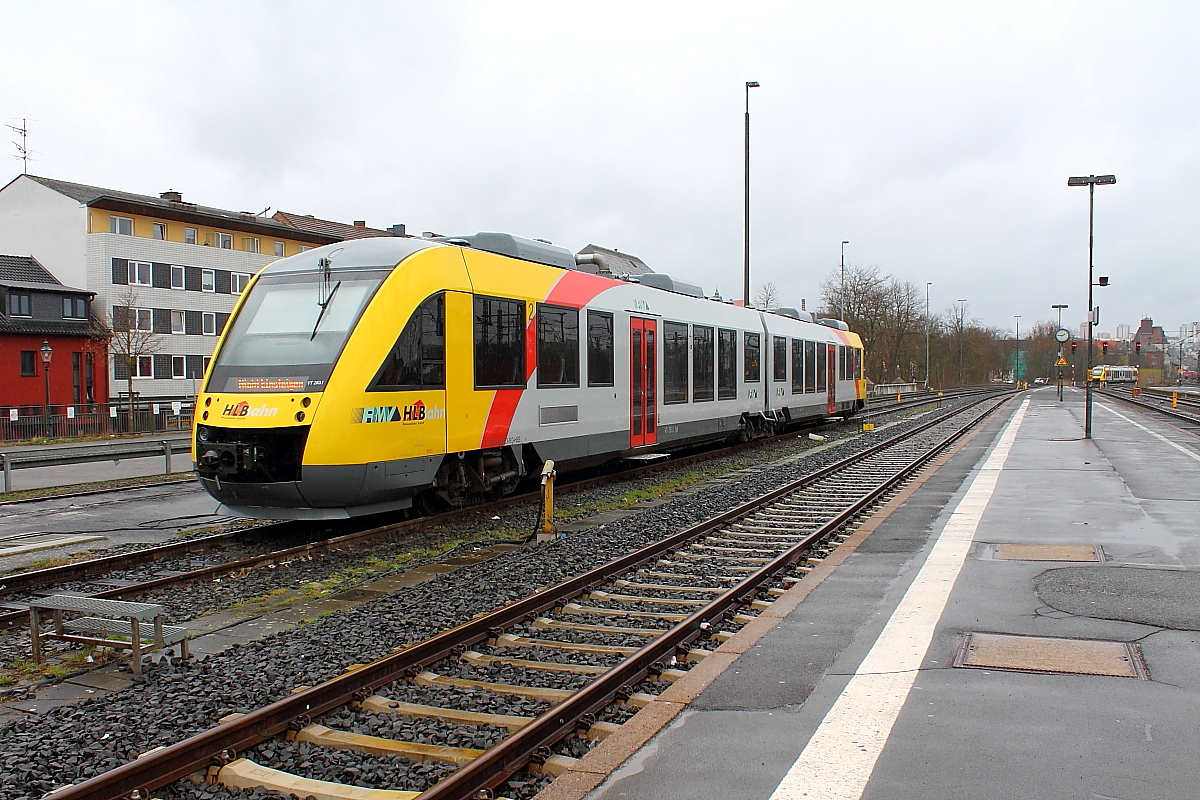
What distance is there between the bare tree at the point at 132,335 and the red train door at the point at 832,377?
29410 millimetres

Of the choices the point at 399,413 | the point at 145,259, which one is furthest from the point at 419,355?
the point at 145,259

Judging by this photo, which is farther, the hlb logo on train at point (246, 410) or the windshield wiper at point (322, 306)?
the windshield wiper at point (322, 306)

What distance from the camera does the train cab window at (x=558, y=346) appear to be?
1312cm

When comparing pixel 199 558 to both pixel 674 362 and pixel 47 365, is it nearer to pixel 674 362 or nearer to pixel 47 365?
pixel 674 362

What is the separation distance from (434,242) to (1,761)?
793 cm

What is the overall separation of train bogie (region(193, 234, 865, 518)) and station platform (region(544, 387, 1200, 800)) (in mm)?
4619

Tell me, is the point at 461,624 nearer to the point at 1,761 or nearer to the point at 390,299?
the point at 1,761

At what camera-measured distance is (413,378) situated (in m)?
10.4

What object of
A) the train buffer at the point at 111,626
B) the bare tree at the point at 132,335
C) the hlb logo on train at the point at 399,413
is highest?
the bare tree at the point at 132,335

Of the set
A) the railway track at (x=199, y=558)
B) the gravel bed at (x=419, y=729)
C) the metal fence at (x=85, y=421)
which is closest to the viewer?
the gravel bed at (x=419, y=729)

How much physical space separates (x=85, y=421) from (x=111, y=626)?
112 feet

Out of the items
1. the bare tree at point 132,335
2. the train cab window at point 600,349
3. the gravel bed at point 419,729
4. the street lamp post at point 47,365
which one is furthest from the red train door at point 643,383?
the bare tree at point 132,335

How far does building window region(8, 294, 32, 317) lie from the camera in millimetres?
43469

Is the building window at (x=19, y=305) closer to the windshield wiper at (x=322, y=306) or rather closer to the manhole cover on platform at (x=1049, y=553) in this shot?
the windshield wiper at (x=322, y=306)
